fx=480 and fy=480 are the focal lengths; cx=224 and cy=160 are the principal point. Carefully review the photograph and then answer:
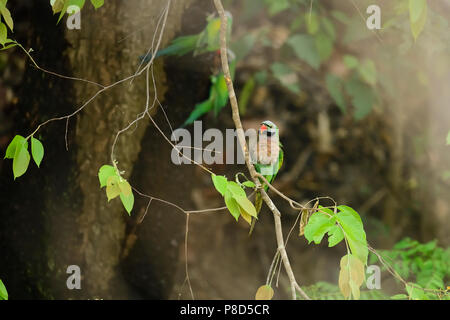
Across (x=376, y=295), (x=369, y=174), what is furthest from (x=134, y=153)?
(x=369, y=174)

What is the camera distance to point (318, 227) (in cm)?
87

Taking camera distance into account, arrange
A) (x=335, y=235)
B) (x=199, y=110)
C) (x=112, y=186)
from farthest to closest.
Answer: (x=199, y=110) < (x=112, y=186) < (x=335, y=235)

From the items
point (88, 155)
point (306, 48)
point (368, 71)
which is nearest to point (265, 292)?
point (88, 155)

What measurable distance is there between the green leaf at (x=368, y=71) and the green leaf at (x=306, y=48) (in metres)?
0.29

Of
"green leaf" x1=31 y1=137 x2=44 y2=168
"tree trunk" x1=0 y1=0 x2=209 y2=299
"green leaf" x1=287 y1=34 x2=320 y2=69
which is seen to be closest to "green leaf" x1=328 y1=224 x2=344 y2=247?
"green leaf" x1=31 y1=137 x2=44 y2=168

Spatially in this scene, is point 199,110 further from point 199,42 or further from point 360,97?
point 360,97

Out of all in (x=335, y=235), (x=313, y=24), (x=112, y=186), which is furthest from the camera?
(x=313, y=24)

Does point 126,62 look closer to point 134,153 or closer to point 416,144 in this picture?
point 134,153

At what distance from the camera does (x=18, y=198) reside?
4.71 ft

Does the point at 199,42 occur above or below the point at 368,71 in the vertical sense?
below

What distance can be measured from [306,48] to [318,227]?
1440 mm

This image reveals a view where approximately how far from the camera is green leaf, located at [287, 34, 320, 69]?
7.02 feet

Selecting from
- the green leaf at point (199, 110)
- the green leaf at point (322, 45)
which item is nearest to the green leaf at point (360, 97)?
the green leaf at point (322, 45)

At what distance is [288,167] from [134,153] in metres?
1.58
